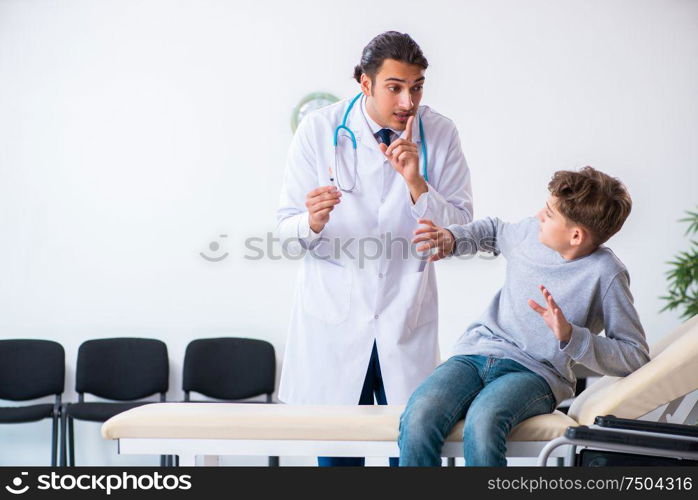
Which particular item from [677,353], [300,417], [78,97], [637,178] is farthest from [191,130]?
[677,353]

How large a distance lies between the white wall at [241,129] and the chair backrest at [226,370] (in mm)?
166

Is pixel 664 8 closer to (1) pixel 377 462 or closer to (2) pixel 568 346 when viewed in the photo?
(1) pixel 377 462

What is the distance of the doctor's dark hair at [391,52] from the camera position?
2.06m

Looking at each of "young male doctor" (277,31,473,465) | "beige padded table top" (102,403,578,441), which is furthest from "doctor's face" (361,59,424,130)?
"beige padded table top" (102,403,578,441)

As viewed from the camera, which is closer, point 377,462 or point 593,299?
point 593,299

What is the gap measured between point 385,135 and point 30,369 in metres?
2.58

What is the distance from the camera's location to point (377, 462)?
3900 millimetres

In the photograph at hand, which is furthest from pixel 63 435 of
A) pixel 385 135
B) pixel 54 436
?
pixel 385 135

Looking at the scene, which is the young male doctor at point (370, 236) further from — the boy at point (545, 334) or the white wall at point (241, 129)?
the white wall at point (241, 129)

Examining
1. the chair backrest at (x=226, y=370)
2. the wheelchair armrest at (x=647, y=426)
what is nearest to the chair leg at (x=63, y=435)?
the chair backrest at (x=226, y=370)

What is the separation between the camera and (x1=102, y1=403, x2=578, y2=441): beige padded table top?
1759 mm

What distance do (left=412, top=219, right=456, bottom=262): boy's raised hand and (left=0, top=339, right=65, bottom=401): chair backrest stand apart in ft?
8.71

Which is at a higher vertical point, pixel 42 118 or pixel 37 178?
pixel 42 118

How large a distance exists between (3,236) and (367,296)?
276cm
